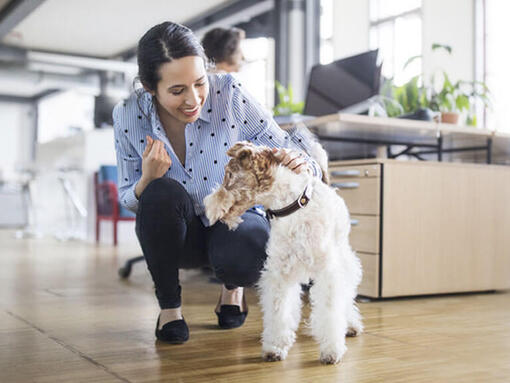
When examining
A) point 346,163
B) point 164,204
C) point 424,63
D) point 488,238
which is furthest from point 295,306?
point 424,63

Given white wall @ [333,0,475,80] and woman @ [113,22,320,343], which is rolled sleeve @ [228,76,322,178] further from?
white wall @ [333,0,475,80]

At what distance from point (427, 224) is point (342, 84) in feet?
2.85

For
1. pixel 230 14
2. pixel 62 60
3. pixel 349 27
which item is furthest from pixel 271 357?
pixel 62 60

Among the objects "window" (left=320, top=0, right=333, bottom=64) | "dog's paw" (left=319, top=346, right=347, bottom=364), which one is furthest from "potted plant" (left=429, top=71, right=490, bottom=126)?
"window" (left=320, top=0, right=333, bottom=64)

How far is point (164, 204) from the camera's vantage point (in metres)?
1.57

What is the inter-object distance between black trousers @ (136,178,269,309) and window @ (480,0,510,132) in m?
3.57

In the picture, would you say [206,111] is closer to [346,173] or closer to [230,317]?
[230,317]

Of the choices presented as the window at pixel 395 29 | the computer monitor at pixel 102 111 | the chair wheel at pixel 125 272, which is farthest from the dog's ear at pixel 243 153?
the computer monitor at pixel 102 111

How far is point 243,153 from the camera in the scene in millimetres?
1288

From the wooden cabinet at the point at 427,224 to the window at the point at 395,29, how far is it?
255cm

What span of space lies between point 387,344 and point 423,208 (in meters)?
0.97

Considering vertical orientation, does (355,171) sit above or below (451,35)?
below

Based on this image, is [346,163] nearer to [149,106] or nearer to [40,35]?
[149,106]

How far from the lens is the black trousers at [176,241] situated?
1.58 metres
